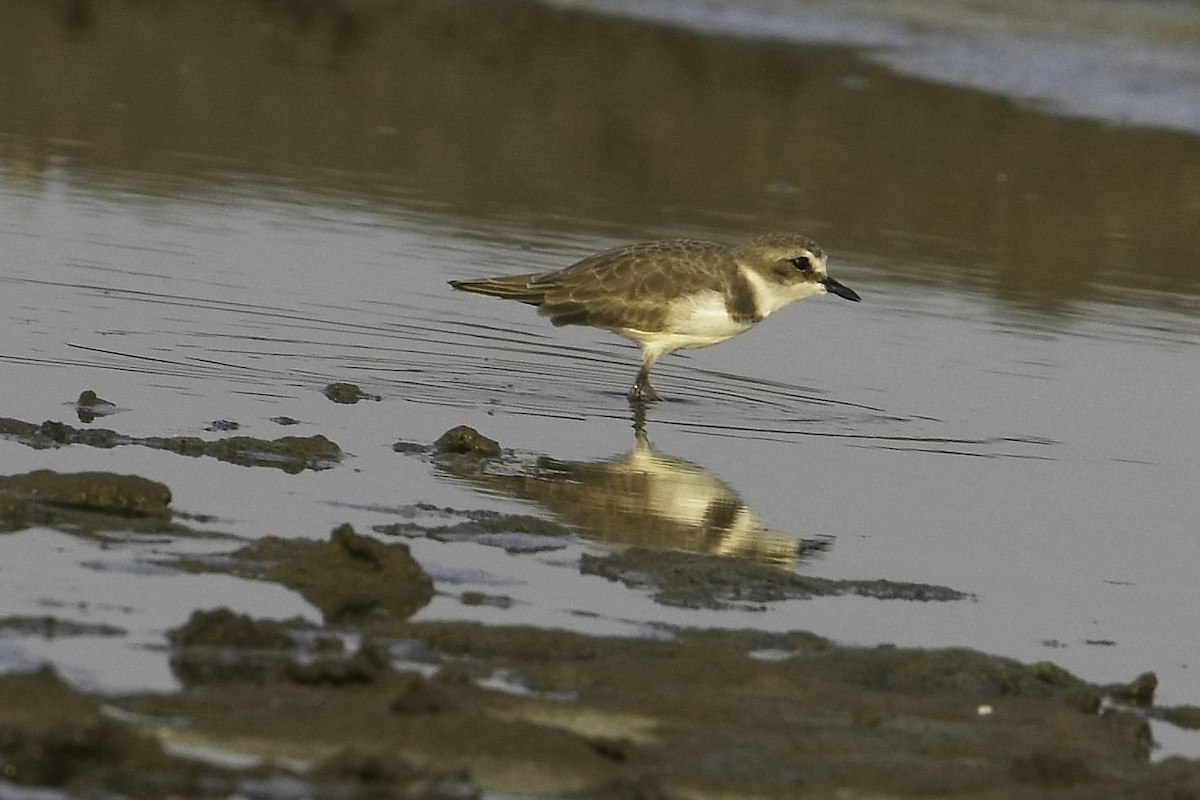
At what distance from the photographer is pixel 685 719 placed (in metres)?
5.86

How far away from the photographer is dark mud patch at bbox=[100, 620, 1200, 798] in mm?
5430

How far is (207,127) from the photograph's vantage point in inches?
709

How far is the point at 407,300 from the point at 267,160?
5.19 m

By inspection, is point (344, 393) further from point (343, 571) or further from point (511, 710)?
point (511, 710)

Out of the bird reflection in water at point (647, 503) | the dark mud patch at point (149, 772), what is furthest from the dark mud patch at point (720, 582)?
the dark mud patch at point (149, 772)

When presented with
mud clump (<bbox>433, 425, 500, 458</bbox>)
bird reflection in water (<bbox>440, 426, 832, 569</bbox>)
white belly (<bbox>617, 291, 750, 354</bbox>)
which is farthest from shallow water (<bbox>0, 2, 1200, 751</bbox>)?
white belly (<bbox>617, 291, 750, 354</bbox>)

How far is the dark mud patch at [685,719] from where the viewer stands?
214 inches

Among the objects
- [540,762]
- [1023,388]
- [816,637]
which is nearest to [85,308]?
[1023,388]

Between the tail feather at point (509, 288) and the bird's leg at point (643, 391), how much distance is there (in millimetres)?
684

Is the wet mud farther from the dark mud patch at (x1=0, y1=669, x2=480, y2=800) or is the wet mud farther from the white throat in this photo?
the white throat

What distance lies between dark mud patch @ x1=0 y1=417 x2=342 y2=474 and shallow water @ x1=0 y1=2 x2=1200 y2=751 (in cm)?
11

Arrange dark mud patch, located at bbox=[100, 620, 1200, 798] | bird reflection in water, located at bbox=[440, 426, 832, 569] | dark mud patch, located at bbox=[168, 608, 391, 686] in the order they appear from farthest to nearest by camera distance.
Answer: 1. bird reflection in water, located at bbox=[440, 426, 832, 569]
2. dark mud patch, located at bbox=[168, 608, 391, 686]
3. dark mud patch, located at bbox=[100, 620, 1200, 798]

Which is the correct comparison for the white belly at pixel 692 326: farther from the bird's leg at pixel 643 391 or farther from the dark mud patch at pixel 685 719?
the dark mud patch at pixel 685 719

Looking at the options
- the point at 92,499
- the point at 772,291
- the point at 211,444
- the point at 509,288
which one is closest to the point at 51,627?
the point at 92,499
